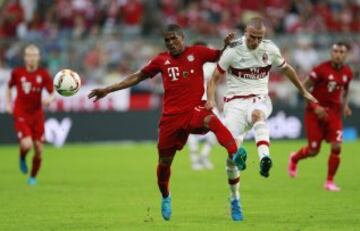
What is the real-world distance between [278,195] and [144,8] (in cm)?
1687

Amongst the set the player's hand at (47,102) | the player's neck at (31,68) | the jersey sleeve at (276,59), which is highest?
the jersey sleeve at (276,59)

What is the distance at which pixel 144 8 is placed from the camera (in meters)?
32.0

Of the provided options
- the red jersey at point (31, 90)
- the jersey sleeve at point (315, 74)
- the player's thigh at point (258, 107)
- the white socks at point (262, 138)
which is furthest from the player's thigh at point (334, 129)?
the red jersey at point (31, 90)

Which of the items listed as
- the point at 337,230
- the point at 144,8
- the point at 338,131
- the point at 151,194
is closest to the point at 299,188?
the point at 338,131

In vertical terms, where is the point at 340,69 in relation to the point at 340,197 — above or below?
above

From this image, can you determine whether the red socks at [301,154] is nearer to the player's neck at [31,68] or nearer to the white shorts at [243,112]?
the player's neck at [31,68]

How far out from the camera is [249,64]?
13.1m

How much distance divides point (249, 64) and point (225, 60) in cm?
33

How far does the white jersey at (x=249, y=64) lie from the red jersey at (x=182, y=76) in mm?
652

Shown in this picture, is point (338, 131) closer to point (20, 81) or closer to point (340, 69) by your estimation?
point (340, 69)

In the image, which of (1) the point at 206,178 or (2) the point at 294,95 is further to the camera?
(2) the point at 294,95

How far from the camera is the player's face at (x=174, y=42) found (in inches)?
479

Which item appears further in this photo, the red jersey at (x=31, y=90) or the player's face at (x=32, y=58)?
the red jersey at (x=31, y=90)

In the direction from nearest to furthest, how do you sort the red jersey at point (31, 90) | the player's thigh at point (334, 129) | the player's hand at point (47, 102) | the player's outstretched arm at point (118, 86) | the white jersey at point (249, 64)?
1. the player's outstretched arm at point (118, 86)
2. the white jersey at point (249, 64)
3. the player's thigh at point (334, 129)
4. the player's hand at point (47, 102)
5. the red jersey at point (31, 90)
